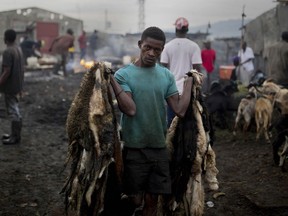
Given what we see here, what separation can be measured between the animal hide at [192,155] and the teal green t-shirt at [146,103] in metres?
0.24

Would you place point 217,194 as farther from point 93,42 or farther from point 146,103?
point 93,42

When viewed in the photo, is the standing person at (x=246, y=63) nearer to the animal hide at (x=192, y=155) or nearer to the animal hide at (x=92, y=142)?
the animal hide at (x=192, y=155)

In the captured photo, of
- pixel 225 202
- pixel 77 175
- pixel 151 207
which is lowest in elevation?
pixel 225 202

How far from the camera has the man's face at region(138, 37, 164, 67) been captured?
339 centimetres

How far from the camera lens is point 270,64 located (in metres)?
9.45

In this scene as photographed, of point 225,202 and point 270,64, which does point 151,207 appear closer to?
point 225,202

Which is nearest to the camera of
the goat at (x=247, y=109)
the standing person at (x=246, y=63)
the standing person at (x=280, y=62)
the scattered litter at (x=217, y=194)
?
the scattered litter at (x=217, y=194)

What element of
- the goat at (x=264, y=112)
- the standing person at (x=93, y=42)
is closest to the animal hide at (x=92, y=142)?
the goat at (x=264, y=112)

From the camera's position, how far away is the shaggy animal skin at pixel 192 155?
366 centimetres

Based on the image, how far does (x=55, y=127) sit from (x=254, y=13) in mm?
13359

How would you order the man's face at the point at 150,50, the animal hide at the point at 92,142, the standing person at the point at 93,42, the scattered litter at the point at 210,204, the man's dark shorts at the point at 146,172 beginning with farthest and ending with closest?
the standing person at the point at 93,42
the scattered litter at the point at 210,204
the man's dark shorts at the point at 146,172
the man's face at the point at 150,50
the animal hide at the point at 92,142

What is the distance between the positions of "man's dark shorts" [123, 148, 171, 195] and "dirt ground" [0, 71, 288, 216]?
1660mm

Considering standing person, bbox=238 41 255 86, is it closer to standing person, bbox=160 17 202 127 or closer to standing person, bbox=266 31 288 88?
standing person, bbox=266 31 288 88

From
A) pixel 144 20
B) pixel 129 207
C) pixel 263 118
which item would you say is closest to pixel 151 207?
pixel 129 207
